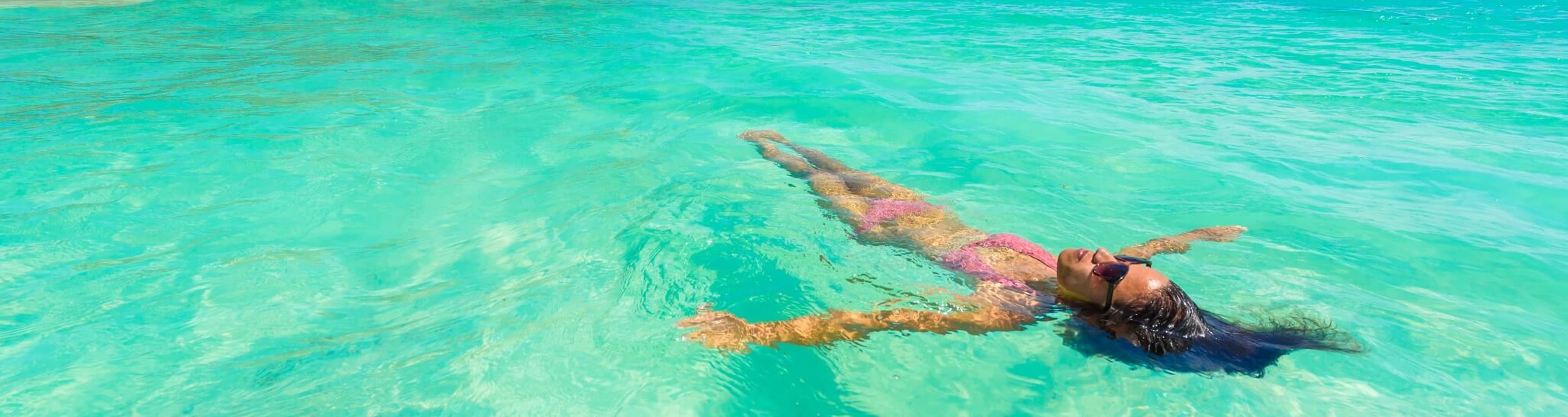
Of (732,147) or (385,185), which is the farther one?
(732,147)

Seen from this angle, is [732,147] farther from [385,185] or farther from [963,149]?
[385,185]

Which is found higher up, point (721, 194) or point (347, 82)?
point (721, 194)

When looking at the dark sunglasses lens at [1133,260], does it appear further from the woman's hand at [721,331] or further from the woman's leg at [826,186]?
the woman's leg at [826,186]

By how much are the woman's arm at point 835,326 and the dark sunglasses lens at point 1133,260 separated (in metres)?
0.54

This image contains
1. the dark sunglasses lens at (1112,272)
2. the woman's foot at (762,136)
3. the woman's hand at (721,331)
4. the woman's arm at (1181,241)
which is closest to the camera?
the dark sunglasses lens at (1112,272)

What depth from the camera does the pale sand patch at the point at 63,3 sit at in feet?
54.9

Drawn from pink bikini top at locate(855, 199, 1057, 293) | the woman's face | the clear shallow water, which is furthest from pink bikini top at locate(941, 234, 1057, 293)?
the woman's face

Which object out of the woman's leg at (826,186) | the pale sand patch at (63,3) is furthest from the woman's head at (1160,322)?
the pale sand patch at (63,3)

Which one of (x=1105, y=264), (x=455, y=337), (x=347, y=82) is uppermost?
(x=1105, y=264)

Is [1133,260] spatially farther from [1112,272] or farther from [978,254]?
[978,254]

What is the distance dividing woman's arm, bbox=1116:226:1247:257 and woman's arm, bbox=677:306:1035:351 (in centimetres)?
100

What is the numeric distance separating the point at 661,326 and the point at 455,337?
927 mm

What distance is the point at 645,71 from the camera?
1112 centimetres

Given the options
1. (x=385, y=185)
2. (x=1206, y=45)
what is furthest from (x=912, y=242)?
(x=1206, y=45)
